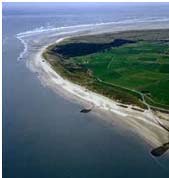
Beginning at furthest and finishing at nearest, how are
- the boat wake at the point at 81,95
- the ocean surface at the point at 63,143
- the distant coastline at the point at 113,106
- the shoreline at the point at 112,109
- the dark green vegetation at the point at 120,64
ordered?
the dark green vegetation at the point at 120,64 → the boat wake at the point at 81,95 → the distant coastline at the point at 113,106 → the shoreline at the point at 112,109 → the ocean surface at the point at 63,143

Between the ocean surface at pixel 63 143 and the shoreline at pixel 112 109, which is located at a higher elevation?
the shoreline at pixel 112 109

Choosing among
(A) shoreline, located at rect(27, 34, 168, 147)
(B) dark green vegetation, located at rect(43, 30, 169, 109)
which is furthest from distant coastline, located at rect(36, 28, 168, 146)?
(B) dark green vegetation, located at rect(43, 30, 169, 109)

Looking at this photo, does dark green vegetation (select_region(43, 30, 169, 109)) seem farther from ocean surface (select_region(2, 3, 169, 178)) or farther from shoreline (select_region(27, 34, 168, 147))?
ocean surface (select_region(2, 3, 169, 178))

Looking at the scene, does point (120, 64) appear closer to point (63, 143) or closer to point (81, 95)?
point (81, 95)

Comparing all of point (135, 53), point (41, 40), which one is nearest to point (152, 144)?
point (135, 53)

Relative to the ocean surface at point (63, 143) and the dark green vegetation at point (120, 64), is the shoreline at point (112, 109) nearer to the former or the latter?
the ocean surface at point (63, 143)

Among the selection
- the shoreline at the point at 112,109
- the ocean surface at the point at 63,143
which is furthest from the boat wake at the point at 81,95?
the ocean surface at the point at 63,143
